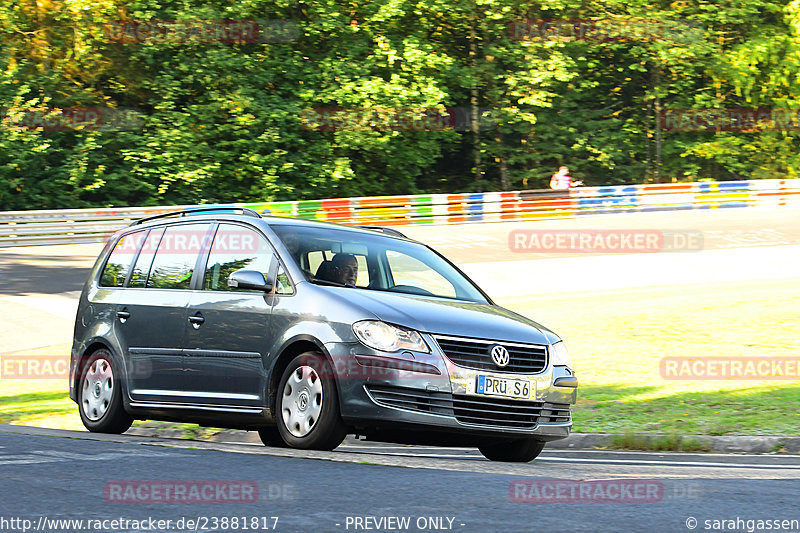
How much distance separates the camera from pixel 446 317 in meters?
7.81

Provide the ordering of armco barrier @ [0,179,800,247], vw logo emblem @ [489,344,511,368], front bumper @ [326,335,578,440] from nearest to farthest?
front bumper @ [326,335,578,440] < vw logo emblem @ [489,344,511,368] < armco barrier @ [0,179,800,247]

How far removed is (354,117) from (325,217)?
21.3ft

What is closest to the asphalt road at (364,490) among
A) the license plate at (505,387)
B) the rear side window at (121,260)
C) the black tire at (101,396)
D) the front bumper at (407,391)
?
the front bumper at (407,391)

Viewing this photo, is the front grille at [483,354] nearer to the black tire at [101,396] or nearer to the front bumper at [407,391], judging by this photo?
the front bumper at [407,391]

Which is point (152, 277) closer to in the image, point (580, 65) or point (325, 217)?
point (325, 217)

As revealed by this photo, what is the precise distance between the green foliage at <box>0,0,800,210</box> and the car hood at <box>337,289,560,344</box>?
3225 cm

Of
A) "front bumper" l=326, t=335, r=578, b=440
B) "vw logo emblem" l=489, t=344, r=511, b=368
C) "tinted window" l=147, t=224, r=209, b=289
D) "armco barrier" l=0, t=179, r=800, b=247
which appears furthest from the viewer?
"armco barrier" l=0, t=179, r=800, b=247

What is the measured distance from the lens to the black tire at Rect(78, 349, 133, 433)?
31.1ft

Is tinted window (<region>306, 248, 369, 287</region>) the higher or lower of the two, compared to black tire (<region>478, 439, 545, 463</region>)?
higher

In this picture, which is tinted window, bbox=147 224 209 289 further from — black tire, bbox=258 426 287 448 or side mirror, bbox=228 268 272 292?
black tire, bbox=258 426 287 448

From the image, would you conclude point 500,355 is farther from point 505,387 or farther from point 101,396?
point 101,396

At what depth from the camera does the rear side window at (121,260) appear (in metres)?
9.91

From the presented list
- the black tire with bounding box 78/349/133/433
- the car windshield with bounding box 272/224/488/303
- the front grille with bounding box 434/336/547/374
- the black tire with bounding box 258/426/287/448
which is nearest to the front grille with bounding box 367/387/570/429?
the front grille with bounding box 434/336/547/374

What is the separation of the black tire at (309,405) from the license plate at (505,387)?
945 mm
